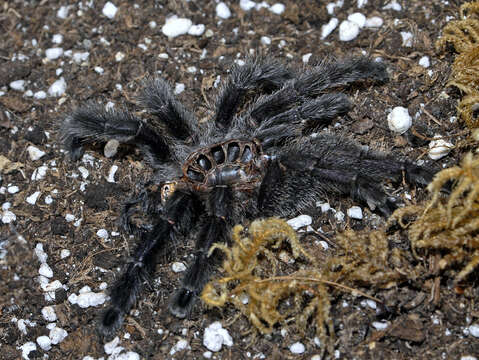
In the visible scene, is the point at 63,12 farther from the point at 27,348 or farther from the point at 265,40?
the point at 27,348

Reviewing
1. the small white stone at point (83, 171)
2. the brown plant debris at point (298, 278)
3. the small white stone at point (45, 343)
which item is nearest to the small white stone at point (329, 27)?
the brown plant debris at point (298, 278)

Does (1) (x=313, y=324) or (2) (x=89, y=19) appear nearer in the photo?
(1) (x=313, y=324)

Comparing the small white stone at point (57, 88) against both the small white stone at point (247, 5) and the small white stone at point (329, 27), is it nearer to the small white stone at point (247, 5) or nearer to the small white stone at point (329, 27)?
the small white stone at point (247, 5)

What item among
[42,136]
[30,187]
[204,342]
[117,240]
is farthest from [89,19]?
[204,342]

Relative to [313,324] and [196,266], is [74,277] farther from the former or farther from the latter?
[313,324]

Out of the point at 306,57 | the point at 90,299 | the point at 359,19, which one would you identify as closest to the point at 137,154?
the point at 90,299

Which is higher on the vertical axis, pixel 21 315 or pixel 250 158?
pixel 250 158
